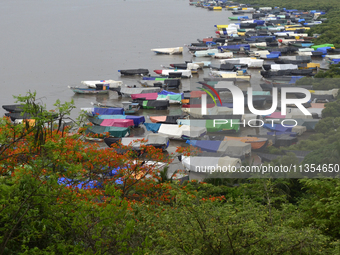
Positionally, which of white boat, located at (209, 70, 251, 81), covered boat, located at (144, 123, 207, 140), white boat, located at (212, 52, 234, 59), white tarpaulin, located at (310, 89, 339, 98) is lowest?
covered boat, located at (144, 123, 207, 140)

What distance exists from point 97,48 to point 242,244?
92.3 meters

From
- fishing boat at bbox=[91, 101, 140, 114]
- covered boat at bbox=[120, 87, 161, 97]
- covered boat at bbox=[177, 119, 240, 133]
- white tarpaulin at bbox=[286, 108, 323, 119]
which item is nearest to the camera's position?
covered boat at bbox=[177, 119, 240, 133]

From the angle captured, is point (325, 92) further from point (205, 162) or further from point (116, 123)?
point (116, 123)

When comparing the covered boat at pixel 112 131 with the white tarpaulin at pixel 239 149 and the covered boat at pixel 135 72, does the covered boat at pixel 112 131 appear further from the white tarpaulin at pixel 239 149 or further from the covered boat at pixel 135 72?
the covered boat at pixel 135 72

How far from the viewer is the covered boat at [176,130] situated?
143ft

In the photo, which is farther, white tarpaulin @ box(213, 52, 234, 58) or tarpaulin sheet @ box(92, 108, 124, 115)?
white tarpaulin @ box(213, 52, 234, 58)

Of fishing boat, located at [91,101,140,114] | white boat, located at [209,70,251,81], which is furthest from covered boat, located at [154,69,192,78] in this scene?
fishing boat, located at [91,101,140,114]

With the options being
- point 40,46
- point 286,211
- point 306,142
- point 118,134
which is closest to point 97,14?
point 40,46

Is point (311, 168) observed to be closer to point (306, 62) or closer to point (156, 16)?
point (306, 62)

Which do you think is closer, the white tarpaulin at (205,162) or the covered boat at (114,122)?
the white tarpaulin at (205,162)

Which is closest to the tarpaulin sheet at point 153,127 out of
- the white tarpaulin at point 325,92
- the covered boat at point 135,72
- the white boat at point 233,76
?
the white tarpaulin at point 325,92

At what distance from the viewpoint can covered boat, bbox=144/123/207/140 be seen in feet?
143

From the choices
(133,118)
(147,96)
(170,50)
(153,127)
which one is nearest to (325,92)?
(153,127)

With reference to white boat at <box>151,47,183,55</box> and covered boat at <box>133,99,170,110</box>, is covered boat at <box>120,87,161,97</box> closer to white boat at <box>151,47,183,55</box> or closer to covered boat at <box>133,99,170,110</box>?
covered boat at <box>133,99,170,110</box>
